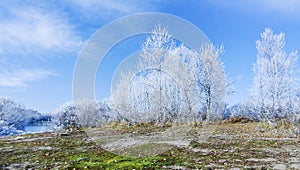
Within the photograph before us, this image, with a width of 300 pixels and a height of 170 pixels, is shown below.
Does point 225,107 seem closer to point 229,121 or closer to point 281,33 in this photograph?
point 229,121

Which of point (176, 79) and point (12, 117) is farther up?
point (176, 79)

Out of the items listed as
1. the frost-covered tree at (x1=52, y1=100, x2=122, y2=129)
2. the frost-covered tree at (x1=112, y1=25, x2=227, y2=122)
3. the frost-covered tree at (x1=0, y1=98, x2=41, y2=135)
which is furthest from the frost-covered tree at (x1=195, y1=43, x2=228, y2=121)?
the frost-covered tree at (x1=0, y1=98, x2=41, y2=135)

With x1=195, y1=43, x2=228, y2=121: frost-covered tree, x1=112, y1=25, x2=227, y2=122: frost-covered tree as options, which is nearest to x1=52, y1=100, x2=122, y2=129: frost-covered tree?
x1=112, y1=25, x2=227, y2=122: frost-covered tree

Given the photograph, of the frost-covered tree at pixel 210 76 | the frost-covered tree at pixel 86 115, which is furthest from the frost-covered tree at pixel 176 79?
the frost-covered tree at pixel 86 115

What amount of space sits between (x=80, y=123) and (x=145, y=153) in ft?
98.0

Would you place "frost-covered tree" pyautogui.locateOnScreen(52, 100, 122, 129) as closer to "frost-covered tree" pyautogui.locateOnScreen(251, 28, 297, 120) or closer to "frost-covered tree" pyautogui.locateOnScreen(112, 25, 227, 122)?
"frost-covered tree" pyautogui.locateOnScreen(112, 25, 227, 122)

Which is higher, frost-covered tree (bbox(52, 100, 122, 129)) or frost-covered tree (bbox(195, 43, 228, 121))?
frost-covered tree (bbox(195, 43, 228, 121))

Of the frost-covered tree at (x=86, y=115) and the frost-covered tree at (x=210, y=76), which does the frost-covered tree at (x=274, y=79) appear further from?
the frost-covered tree at (x=86, y=115)

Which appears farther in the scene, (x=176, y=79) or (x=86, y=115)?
(x=86, y=115)

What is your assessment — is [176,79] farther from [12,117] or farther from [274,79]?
[12,117]

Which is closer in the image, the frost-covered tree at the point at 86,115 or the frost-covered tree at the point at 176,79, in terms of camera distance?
the frost-covered tree at the point at 176,79

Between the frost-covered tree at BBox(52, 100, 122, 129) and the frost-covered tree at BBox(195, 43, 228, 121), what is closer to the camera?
the frost-covered tree at BBox(195, 43, 228, 121)

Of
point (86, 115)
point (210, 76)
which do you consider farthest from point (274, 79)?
point (86, 115)

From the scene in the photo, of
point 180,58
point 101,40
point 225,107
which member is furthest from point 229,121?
point 101,40
